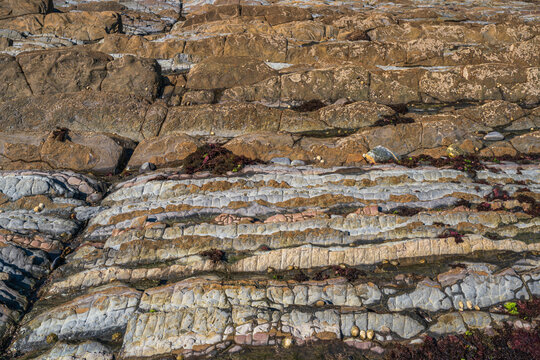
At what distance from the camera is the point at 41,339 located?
1193 cm

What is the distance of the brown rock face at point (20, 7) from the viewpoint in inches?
1419

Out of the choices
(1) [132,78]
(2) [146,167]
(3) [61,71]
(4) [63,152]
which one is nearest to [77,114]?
(4) [63,152]

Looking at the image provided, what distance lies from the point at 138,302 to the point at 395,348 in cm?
795

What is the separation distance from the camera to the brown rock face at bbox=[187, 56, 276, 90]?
26.8m

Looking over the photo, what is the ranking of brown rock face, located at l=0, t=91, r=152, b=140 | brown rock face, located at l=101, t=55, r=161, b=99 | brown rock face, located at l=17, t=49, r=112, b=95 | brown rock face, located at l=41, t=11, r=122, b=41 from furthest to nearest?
brown rock face, located at l=41, t=11, r=122, b=41 < brown rock face, located at l=101, t=55, r=161, b=99 < brown rock face, located at l=17, t=49, r=112, b=95 < brown rock face, located at l=0, t=91, r=152, b=140

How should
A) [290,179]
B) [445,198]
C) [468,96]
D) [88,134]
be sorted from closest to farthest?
[445,198]
[290,179]
[88,134]
[468,96]

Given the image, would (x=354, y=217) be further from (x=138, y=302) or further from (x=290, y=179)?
(x=138, y=302)

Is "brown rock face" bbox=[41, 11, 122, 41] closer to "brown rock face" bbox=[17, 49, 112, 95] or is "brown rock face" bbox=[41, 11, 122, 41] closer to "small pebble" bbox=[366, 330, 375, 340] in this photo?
"brown rock face" bbox=[17, 49, 112, 95]

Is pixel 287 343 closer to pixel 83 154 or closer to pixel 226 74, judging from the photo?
pixel 83 154

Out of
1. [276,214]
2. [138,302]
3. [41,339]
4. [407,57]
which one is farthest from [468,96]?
[41,339]

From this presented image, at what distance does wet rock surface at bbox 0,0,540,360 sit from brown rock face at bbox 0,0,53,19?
3.82 metres

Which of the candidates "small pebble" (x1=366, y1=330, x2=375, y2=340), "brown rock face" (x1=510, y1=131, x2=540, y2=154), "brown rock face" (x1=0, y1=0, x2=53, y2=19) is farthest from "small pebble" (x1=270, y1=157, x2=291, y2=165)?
"brown rock face" (x1=0, y1=0, x2=53, y2=19)

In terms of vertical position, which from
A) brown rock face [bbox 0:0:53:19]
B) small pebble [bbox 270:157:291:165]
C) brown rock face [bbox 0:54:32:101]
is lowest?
small pebble [bbox 270:157:291:165]

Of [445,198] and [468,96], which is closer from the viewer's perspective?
[445,198]
